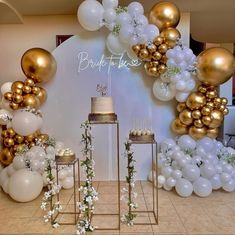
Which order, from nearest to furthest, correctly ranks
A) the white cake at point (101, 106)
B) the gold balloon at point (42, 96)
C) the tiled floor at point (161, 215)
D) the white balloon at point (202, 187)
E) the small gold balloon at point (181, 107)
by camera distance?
1. the tiled floor at point (161, 215)
2. the white cake at point (101, 106)
3. the white balloon at point (202, 187)
4. the small gold balloon at point (181, 107)
5. the gold balloon at point (42, 96)

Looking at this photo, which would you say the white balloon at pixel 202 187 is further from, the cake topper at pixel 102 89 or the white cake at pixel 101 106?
the cake topper at pixel 102 89

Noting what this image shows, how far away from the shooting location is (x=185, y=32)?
15.3 ft

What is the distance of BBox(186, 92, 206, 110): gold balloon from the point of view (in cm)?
381

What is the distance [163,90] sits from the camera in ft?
13.2

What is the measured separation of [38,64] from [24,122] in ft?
2.88

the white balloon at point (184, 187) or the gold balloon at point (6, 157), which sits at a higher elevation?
the gold balloon at point (6, 157)

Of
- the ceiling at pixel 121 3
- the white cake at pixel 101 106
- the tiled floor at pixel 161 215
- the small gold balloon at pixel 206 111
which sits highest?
the ceiling at pixel 121 3

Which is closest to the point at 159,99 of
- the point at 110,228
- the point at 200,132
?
the point at 200,132

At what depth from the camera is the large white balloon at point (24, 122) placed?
3696 millimetres

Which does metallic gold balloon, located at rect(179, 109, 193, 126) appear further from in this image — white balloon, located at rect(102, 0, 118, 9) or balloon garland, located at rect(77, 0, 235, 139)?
white balloon, located at rect(102, 0, 118, 9)

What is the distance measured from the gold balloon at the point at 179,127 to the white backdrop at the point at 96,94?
200mm

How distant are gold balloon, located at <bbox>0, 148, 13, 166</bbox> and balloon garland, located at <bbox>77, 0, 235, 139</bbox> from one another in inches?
85.1

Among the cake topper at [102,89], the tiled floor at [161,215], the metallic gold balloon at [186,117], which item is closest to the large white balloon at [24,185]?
the tiled floor at [161,215]

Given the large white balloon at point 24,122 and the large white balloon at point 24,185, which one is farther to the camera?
the large white balloon at point 24,122
